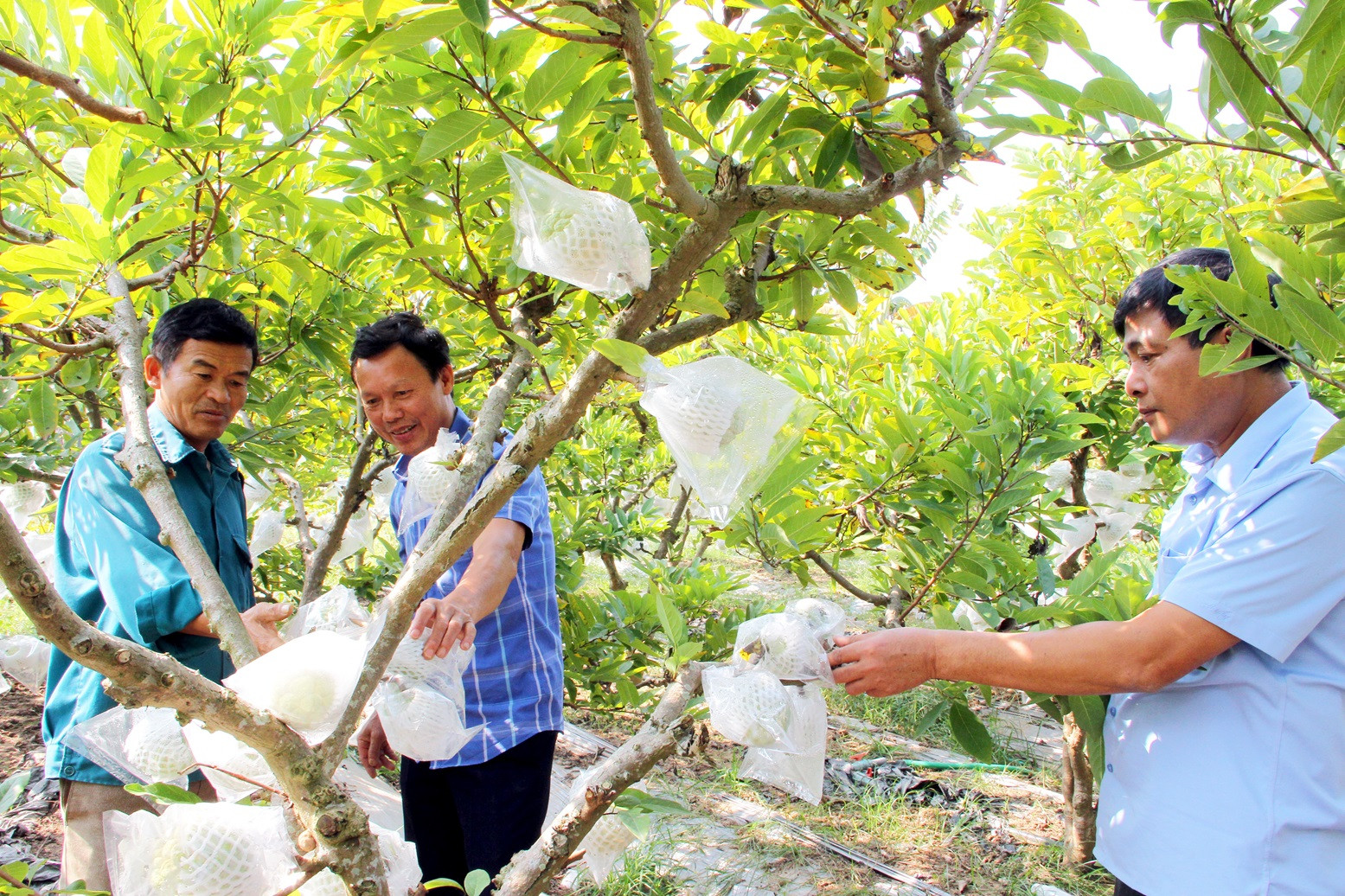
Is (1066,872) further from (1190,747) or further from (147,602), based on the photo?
(147,602)

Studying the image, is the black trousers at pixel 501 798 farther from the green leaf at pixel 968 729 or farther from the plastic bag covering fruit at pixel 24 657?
the plastic bag covering fruit at pixel 24 657

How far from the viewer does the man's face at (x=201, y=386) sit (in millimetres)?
1544

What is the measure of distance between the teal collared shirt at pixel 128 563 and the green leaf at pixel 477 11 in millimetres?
914

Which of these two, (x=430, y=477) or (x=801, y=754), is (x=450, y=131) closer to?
(x=430, y=477)

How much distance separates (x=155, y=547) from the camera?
4.09ft

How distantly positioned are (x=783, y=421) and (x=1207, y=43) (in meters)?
0.56

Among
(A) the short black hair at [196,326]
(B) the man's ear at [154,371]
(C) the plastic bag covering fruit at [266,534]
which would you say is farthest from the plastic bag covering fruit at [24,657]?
(A) the short black hair at [196,326]

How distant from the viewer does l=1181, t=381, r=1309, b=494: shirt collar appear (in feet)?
3.79

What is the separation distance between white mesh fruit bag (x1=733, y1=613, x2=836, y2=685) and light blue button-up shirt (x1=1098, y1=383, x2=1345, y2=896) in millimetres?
470

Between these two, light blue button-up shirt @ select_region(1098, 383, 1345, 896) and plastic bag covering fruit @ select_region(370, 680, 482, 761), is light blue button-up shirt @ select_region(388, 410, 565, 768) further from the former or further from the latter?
light blue button-up shirt @ select_region(1098, 383, 1345, 896)

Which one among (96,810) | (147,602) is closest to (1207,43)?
(147,602)

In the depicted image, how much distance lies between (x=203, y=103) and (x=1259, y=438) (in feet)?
5.07

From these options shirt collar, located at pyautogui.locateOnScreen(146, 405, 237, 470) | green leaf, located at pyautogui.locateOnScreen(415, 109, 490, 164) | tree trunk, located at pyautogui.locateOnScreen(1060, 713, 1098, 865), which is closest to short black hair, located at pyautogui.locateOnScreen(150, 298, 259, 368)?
shirt collar, located at pyautogui.locateOnScreen(146, 405, 237, 470)

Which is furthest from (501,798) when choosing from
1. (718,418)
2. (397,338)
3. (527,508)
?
(718,418)
